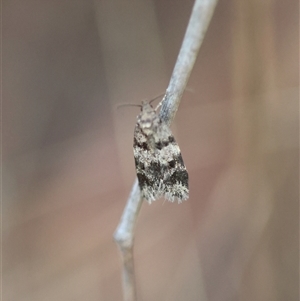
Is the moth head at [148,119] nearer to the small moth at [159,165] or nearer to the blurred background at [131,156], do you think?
the small moth at [159,165]

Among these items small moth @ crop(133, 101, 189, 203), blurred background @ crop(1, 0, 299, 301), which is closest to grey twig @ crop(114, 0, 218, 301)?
small moth @ crop(133, 101, 189, 203)

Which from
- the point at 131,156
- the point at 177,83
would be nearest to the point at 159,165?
the point at 177,83

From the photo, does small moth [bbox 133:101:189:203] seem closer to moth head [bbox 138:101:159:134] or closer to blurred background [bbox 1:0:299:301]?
moth head [bbox 138:101:159:134]

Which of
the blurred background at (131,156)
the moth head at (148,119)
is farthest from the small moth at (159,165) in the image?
the blurred background at (131,156)

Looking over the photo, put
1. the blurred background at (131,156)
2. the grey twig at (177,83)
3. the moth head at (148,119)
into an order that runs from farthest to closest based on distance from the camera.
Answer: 1. the blurred background at (131,156)
2. the moth head at (148,119)
3. the grey twig at (177,83)

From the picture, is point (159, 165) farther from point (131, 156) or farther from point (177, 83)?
point (131, 156)

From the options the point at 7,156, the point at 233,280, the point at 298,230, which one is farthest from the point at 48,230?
the point at 298,230
